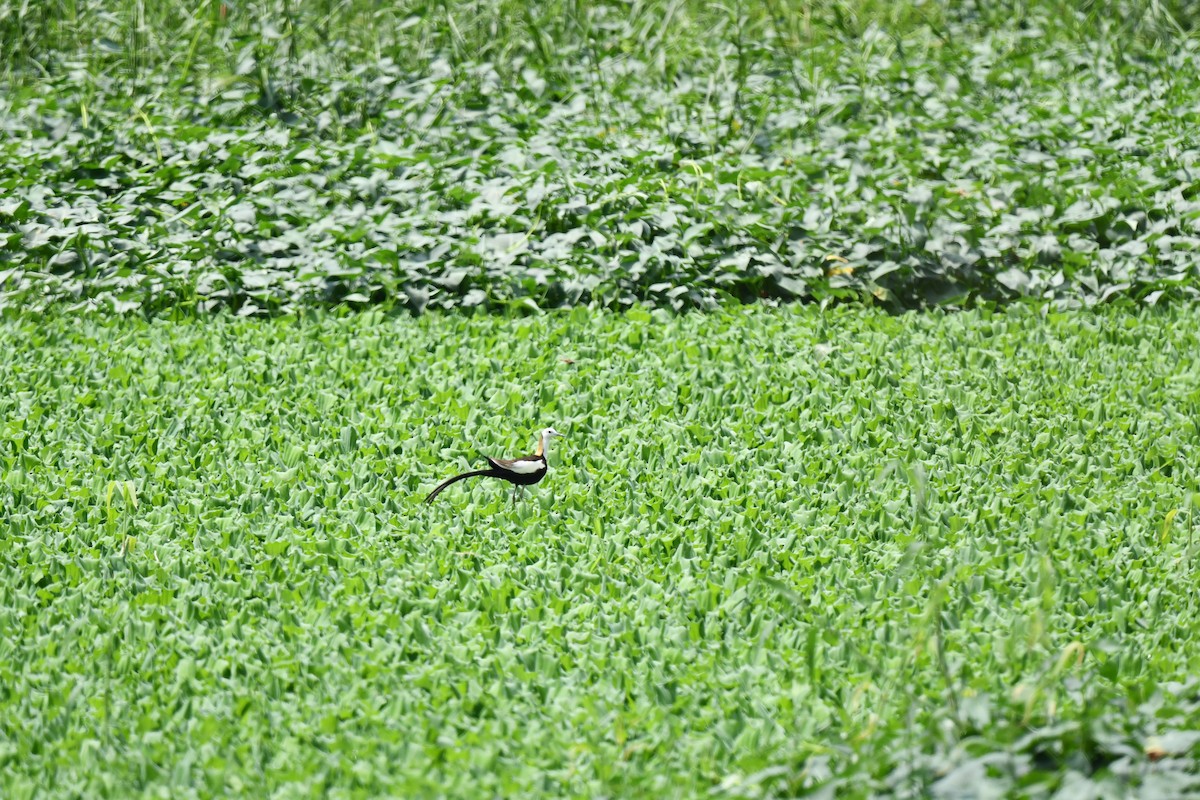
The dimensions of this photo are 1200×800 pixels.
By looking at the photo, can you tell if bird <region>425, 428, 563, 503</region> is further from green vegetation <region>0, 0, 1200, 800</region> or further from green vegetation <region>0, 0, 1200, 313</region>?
green vegetation <region>0, 0, 1200, 313</region>

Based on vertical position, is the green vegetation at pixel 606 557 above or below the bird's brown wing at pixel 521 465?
below

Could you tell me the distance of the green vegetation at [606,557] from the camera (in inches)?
106

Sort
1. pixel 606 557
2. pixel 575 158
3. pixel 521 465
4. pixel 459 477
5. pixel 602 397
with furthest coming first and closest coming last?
pixel 575 158 < pixel 602 397 < pixel 459 477 < pixel 521 465 < pixel 606 557

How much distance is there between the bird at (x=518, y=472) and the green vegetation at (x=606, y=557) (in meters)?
0.07

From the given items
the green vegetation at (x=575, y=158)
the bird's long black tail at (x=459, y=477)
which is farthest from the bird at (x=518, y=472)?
the green vegetation at (x=575, y=158)

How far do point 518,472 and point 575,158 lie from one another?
266 cm

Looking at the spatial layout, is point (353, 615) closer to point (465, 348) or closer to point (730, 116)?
point (465, 348)

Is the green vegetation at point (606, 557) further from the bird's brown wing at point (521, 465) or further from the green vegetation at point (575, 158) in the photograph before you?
the green vegetation at point (575, 158)

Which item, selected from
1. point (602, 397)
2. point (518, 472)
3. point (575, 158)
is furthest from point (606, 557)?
point (575, 158)

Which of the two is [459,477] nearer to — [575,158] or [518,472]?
[518,472]

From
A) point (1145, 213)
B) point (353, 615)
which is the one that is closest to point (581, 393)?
point (353, 615)

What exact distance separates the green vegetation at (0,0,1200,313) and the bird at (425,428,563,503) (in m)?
1.57

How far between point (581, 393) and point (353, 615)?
1.60m

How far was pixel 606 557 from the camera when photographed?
3.55m
